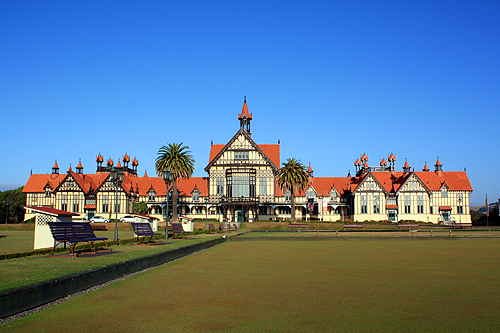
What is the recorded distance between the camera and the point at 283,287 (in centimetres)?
1030

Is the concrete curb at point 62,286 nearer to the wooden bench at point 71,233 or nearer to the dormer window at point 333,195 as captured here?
the wooden bench at point 71,233

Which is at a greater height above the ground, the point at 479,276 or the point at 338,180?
the point at 338,180

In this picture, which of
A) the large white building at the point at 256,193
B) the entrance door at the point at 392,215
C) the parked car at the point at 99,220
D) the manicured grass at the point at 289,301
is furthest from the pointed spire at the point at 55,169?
the manicured grass at the point at 289,301

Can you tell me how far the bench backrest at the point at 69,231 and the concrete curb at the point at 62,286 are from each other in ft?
8.61

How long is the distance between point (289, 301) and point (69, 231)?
872cm

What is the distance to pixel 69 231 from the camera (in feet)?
47.1

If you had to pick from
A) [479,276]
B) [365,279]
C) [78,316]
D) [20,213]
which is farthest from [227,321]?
[20,213]

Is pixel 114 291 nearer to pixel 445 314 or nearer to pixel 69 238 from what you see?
pixel 69 238

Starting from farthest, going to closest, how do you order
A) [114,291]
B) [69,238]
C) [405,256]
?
[405,256] < [69,238] < [114,291]

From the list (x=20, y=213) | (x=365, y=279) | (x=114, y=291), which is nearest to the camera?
(x=114, y=291)

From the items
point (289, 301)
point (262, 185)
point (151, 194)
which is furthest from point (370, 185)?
point (289, 301)

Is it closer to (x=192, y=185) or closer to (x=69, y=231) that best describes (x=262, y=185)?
(x=192, y=185)

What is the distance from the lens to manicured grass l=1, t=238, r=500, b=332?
22.5ft

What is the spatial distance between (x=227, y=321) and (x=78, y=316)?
8.15 ft
